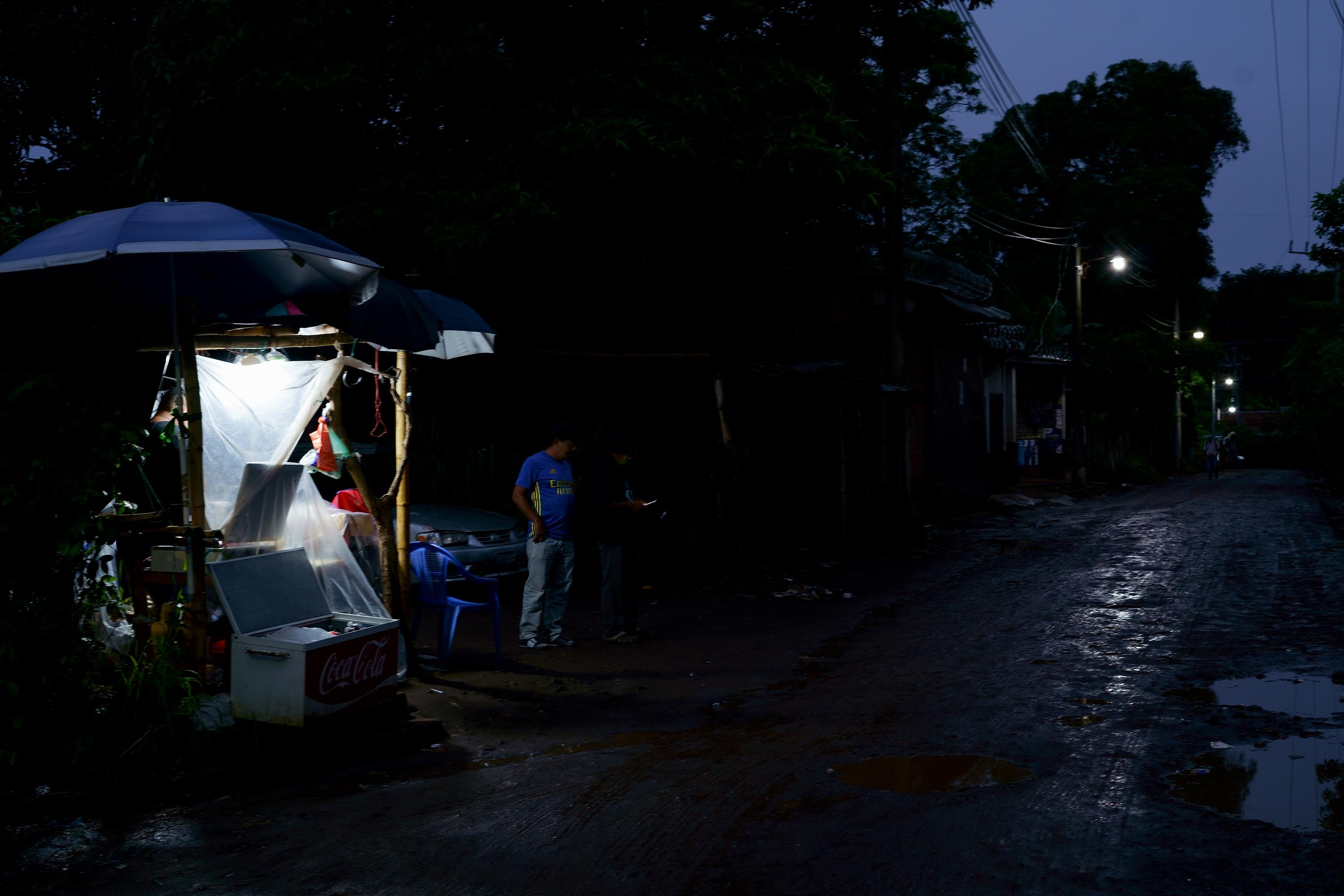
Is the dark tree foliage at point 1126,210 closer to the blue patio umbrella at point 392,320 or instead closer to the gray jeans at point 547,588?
the gray jeans at point 547,588

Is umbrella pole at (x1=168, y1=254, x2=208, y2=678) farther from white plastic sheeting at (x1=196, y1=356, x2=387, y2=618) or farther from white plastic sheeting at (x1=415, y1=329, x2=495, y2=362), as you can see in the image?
white plastic sheeting at (x1=415, y1=329, x2=495, y2=362)

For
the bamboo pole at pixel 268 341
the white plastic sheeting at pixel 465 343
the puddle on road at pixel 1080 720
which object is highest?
the white plastic sheeting at pixel 465 343

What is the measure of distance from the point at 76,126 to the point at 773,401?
12.3 meters

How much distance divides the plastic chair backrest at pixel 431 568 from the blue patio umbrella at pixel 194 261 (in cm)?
225

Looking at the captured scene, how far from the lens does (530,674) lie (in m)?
8.64

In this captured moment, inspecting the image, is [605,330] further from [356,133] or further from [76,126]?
[76,126]

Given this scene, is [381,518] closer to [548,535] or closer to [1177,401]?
[548,535]

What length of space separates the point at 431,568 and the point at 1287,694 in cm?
634

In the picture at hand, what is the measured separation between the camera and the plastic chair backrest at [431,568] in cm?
875

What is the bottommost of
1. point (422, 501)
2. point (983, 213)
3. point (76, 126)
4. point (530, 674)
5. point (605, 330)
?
point (530, 674)

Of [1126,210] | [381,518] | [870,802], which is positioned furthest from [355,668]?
[1126,210]

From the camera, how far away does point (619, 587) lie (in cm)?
1003

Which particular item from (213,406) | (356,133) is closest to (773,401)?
(356,133)

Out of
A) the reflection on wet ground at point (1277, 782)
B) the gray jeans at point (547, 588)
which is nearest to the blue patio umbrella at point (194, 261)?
the gray jeans at point (547, 588)
